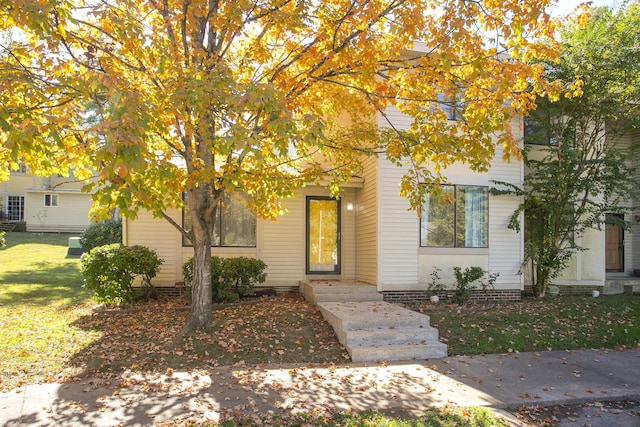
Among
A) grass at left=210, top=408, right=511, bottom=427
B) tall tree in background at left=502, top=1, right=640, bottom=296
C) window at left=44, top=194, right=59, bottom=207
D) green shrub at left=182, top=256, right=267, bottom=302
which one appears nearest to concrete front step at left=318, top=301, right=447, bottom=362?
grass at left=210, top=408, right=511, bottom=427

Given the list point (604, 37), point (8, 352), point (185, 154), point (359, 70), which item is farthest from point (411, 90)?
point (8, 352)

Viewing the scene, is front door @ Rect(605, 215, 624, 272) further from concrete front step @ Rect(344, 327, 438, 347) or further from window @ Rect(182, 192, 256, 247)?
window @ Rect(182, 192, 256, 247)

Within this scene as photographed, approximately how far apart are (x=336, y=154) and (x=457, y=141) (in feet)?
8.65

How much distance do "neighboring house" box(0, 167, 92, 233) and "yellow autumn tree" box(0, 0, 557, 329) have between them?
2414 centimetres

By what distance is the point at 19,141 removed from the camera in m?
4.23

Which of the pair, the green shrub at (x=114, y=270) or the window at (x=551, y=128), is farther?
the window at (x=551, y=128)

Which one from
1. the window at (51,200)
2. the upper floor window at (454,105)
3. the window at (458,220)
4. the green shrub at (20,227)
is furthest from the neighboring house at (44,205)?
the upper floor window at (454,105)

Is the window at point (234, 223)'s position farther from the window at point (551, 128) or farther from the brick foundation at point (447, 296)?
the window at point (551, 128)

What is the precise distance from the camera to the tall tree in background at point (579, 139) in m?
10.3

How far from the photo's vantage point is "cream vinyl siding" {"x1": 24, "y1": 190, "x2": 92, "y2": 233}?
92.1 feet

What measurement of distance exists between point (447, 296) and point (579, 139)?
5.41m

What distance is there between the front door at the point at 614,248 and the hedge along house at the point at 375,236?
16.4 ft

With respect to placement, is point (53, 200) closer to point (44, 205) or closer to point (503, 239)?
point (44, 205)

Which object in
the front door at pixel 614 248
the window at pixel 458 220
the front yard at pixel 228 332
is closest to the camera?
the front yard at pixel 228 332
